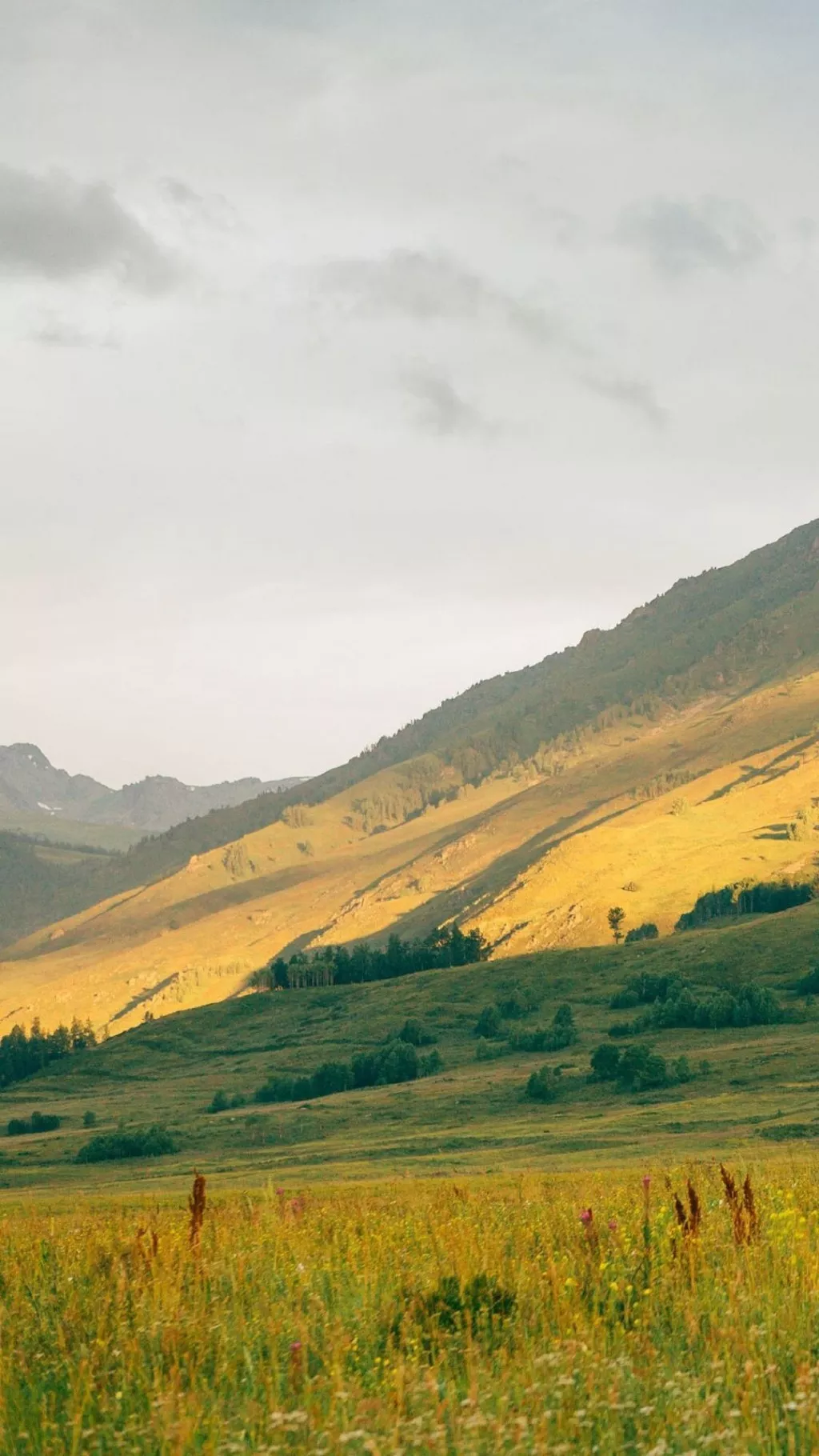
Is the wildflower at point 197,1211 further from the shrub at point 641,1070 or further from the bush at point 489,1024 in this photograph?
the bush at point 489,1024

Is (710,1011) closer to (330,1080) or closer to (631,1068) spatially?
(631,1068)

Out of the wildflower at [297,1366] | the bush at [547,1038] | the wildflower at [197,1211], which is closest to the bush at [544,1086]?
the bush at [547,1038]

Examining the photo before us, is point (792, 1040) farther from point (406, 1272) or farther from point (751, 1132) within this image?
point (406, 1272)

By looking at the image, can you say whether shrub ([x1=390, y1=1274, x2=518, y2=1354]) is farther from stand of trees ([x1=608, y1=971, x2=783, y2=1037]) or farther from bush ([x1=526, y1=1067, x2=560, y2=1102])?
stand of trees ([x1=608, y1=971, x2=783, y2=1037])

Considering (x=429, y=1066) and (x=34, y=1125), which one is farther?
(x=429, y=1066)

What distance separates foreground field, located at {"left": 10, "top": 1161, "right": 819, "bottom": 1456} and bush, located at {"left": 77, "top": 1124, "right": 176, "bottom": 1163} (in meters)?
103

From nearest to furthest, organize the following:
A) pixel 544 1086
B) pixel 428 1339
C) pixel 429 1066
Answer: pixel 428 1339 < pixel 544 1086 < pixel 429 1066

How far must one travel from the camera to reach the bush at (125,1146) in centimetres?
11106

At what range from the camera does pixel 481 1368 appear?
8570 mm

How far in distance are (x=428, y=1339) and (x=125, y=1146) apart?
111 m

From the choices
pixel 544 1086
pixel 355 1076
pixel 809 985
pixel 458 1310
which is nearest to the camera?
pixel 458 1310

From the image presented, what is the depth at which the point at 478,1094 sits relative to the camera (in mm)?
128875

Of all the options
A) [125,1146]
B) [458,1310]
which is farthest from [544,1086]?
[458,1310]

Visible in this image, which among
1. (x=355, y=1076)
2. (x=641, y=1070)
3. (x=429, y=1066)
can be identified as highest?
(x=641, y=1070)
